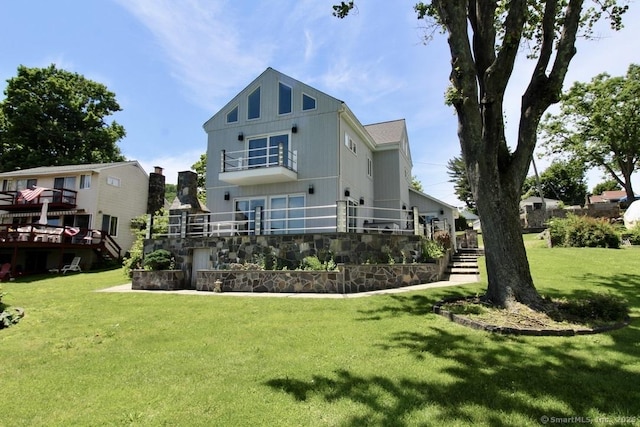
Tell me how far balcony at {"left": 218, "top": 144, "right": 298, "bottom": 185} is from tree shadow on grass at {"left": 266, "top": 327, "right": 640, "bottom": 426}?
434 inches

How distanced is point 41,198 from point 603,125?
4558 centimetres

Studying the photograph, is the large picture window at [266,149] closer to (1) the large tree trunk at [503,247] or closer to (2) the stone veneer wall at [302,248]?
(2) the stone veneer wall at [302,248]

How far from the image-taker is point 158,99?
16.8 meters

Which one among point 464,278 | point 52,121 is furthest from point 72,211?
point 464,278

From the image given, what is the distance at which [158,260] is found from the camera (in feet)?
44.3

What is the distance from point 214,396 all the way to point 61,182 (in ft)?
91.2

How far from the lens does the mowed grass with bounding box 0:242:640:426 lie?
3402 mm

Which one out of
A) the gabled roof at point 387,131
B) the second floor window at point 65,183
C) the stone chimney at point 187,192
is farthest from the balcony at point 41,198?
the gabled roof at point 387,131

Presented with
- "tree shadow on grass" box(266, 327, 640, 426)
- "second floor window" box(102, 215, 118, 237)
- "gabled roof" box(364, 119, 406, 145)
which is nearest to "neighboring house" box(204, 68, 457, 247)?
→ "gabled roof" box(364, 119, 406, 145)

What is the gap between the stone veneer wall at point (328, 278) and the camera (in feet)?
36.6

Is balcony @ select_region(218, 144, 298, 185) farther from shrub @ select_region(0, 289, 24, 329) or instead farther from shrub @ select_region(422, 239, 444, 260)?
shrub @ select_region(0, 289, 24, 329)

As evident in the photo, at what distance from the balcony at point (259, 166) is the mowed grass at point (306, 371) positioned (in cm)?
799

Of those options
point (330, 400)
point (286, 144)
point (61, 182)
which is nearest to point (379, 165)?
point (286, 144)

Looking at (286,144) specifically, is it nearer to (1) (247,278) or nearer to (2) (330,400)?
(1) (247,278)
